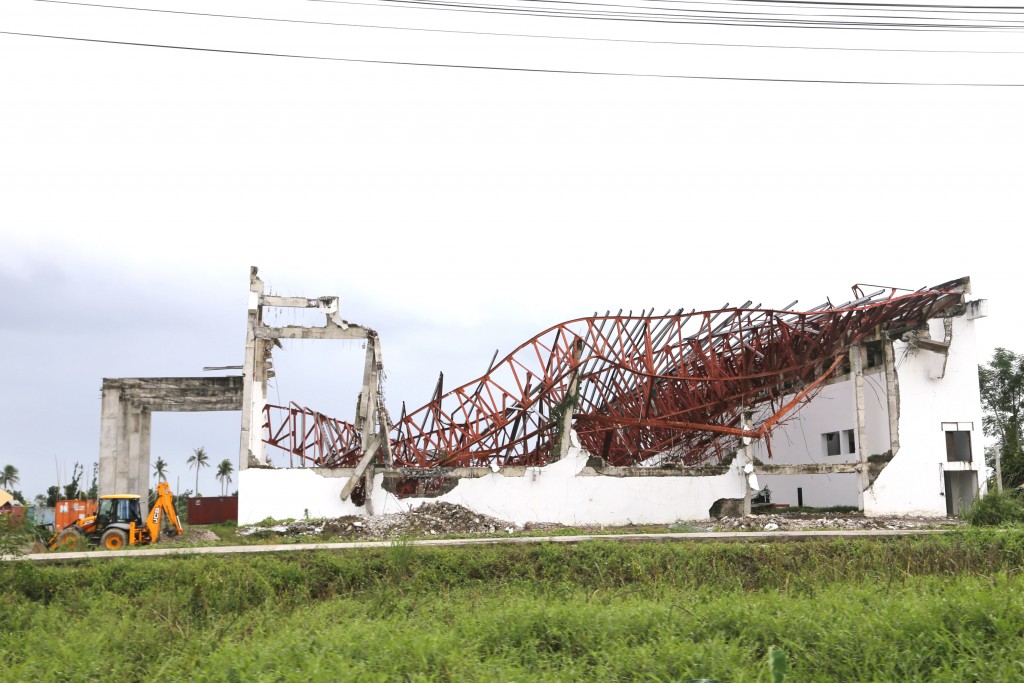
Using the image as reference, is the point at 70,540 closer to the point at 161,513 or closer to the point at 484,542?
the point at 161,513

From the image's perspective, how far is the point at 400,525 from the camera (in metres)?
23.8

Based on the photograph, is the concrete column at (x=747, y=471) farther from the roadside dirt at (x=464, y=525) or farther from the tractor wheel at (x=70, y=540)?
the tractor wheel at (x=70, y=540)

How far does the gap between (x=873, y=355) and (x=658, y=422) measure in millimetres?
8586

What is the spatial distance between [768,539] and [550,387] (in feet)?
34.3

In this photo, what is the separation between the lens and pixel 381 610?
40.5 ft

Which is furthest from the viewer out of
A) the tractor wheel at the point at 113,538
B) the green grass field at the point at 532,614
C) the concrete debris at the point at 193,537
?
the concrete debris at the point at 193,537

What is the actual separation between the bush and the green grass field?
4.20 meters

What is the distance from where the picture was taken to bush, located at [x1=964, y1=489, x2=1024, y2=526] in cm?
2054

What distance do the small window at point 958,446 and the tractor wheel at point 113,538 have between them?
81.9ft

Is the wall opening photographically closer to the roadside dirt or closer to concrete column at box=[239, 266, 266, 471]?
the roadside dirt

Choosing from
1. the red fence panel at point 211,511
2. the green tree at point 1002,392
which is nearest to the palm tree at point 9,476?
the red fence panel at point 211,511

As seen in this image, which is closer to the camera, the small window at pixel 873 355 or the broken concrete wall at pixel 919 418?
the broken concrete wall at pixel 919 418

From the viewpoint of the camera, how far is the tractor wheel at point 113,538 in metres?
20.7

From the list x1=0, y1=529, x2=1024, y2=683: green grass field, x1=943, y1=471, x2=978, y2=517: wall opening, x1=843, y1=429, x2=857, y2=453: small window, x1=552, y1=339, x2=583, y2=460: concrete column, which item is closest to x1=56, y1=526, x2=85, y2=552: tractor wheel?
x1=0, y1=529, x2=1024, y2=683: green grass field
